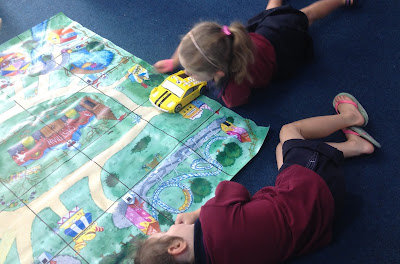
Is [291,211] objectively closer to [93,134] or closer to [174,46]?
[93,134]

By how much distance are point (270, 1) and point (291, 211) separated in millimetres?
939

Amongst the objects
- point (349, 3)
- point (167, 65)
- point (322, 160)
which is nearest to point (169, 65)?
point (167, 65)

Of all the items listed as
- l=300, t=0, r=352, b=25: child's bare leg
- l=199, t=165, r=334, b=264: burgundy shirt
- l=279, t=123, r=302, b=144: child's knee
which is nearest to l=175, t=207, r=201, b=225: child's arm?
l=199, t=165, r=334, b=264: burgundy shirt

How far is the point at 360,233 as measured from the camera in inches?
35.9

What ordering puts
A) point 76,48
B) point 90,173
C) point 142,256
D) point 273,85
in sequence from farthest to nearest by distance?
point 76,48, point 273,85, point 90,173, point 142,256

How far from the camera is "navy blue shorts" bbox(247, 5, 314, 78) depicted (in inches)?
44.9

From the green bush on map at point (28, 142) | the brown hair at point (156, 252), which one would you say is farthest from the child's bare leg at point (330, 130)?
the green bush on map at point (28, 142)

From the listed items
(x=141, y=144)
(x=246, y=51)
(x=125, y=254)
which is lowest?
(x=125, y=254)

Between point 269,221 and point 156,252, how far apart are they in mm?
253

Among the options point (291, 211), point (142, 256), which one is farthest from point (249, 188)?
point (142, 256)

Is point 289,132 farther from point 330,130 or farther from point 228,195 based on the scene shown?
point 228,195

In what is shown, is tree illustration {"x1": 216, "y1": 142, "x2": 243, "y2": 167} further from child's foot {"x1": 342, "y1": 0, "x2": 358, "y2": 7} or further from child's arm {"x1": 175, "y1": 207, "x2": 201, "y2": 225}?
child's foot {"x1": 342, "y1": 0, "x2": 358, "y2": 7}

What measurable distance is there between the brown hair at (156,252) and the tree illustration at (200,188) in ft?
0.70

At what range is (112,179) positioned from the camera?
1.01 m
